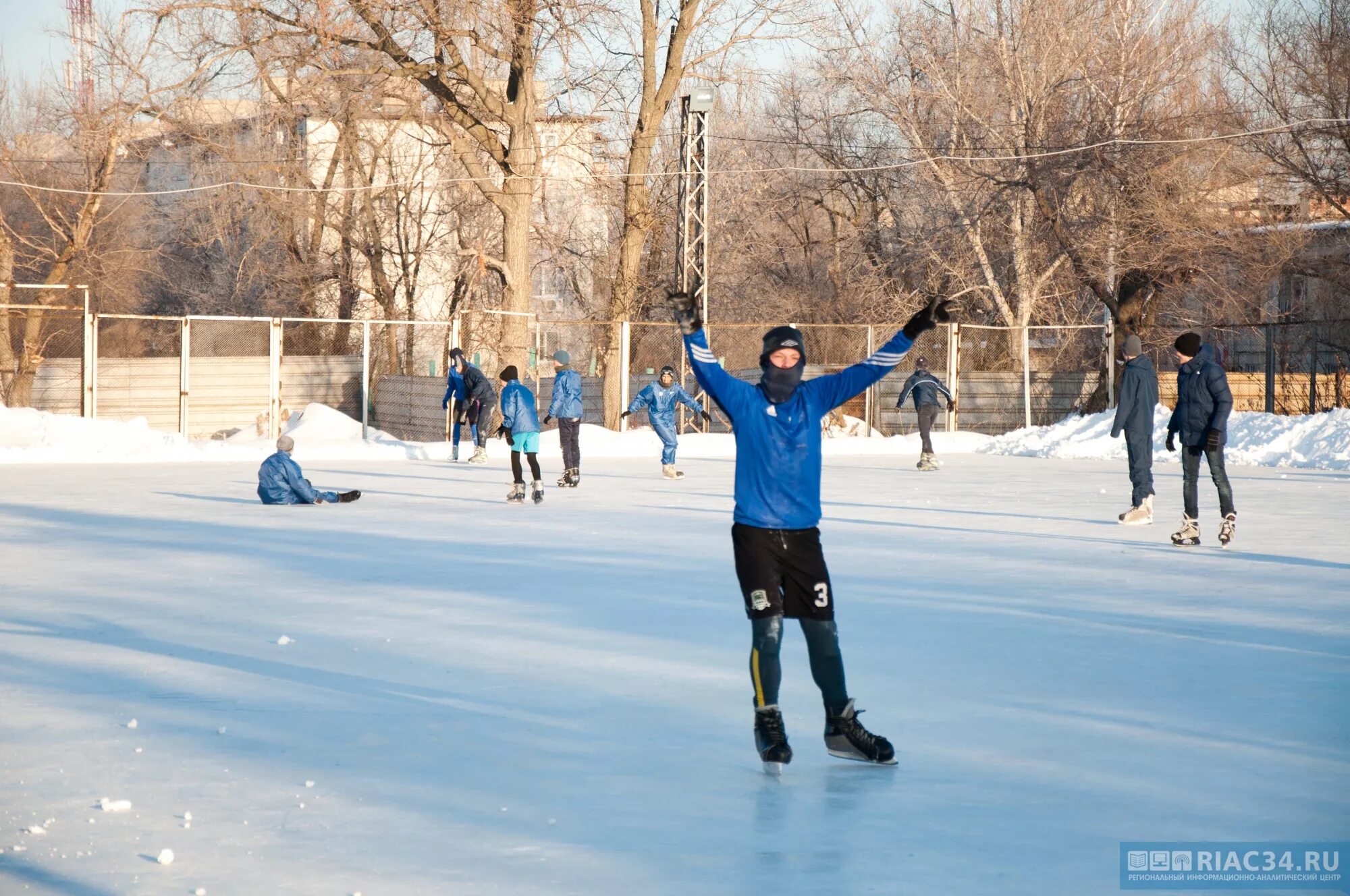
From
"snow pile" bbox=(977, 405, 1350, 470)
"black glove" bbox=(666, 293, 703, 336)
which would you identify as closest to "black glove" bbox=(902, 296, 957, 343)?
"black glove" bbox=(666, 293, 703, 336)

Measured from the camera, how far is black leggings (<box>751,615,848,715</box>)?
17.6 feet


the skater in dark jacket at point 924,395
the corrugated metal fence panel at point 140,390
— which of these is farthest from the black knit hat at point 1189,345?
the corrugated metal fence panel at point 140,390

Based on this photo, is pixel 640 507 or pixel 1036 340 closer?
pixel 640 507

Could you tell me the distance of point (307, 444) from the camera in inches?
993

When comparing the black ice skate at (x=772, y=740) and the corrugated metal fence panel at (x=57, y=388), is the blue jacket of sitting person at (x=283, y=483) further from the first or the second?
the corrugated metal fence panel at (x=57, y=388)

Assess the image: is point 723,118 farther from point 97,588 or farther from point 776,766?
point 776,766

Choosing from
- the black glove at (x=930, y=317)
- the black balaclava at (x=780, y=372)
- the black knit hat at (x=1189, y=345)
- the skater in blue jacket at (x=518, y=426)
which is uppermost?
the black knit hat at (x=1189, y=345)

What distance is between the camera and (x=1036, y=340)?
40.2 meters

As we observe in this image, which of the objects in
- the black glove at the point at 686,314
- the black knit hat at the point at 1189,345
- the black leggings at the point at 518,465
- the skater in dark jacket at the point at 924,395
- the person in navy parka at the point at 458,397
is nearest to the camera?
the black glove at the point at 686,314

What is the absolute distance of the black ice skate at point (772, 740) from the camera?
203 inches

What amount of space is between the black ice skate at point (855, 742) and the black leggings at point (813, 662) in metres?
0.04

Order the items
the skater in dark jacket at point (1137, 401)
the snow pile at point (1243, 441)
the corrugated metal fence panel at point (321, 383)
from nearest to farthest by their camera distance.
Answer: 1. the skater in dark jacket at point (1137, 401)
2. the snow pile at point (1243, 441)
3. the corrugated metal fence panel at point (321, 383)

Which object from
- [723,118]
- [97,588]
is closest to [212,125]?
[723,118]

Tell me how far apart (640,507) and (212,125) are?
29577 mm
